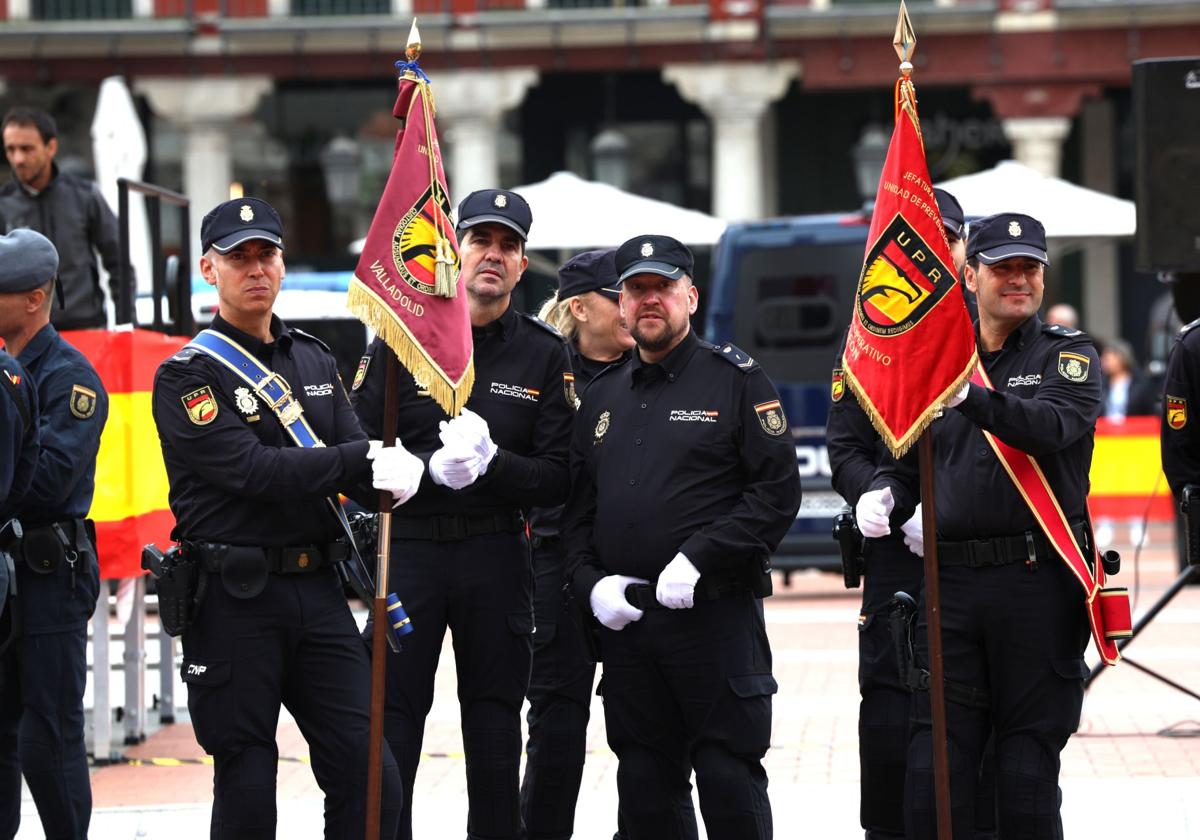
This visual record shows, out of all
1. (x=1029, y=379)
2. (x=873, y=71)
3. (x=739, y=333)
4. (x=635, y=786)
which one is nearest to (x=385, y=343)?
(x=635, y=786)

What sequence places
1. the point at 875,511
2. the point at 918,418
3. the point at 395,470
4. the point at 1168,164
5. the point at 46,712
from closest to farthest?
the point at 395,470, the point at 918,418, the point at 875,511, the point at 46,712, the point at 1168,164

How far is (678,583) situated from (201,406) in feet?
4.82

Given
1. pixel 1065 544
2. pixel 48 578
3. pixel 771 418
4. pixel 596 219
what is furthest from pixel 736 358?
pixel 596 219

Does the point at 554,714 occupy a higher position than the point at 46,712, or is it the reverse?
the point at 46,712

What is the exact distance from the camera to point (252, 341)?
6.36m

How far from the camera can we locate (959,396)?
621 cm

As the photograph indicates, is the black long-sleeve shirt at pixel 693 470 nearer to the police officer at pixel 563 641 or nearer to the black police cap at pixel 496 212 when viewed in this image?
the police officer at pixel 563 641

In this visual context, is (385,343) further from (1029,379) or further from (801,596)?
(801,596)

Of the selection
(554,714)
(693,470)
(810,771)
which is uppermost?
(693,470)

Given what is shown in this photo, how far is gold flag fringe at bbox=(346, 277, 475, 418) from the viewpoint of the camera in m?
6.42

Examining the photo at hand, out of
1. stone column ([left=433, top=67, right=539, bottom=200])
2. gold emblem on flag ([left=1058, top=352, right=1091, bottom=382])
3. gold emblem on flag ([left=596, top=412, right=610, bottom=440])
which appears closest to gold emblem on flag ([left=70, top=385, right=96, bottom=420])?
gold emblem on flag ([left=596, top=412, right=610, bottom=440])

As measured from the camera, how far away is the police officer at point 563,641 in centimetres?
725

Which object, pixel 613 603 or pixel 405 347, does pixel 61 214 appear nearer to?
pixel 405 347

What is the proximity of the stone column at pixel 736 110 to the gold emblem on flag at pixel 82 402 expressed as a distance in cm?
2027
